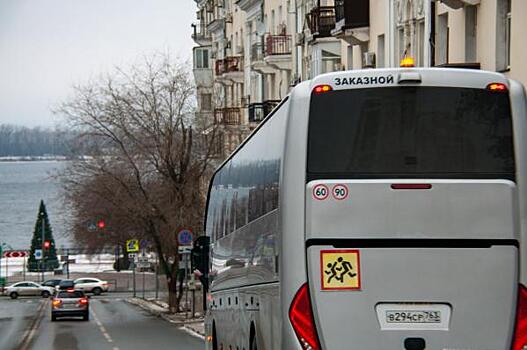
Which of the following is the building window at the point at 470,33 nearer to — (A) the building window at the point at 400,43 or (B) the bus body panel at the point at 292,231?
(A) the building window at the point at 400,43

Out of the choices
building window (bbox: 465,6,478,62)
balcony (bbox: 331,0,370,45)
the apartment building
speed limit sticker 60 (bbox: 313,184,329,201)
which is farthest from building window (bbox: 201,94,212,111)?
speed limit sticker 60 (bbox: 313,184,329,201)

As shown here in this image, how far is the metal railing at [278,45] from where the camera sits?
53.3 meters

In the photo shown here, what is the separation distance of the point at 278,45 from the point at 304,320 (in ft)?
144

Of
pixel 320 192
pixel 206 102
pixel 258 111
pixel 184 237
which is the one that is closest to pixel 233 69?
pixel 206 102

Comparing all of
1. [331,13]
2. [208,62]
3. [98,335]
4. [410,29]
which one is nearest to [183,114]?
[331,13]

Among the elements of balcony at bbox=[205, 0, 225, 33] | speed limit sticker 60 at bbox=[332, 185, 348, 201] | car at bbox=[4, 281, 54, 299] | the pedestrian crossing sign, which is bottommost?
car at bbox=[4, 281, 54, 299]

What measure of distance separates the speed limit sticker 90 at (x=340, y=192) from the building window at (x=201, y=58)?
226 ft

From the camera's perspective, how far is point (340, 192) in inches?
413

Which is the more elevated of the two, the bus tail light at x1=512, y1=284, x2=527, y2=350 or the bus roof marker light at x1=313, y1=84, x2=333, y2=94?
the bus roof marker light at x1=313, y1=84, x2=333, y2=94

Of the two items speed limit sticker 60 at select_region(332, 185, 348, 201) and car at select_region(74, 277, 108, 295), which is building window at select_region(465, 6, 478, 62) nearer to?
speed limit sticker 60 at select_region(332, 185, 348, 201)

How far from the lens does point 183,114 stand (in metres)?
50.0

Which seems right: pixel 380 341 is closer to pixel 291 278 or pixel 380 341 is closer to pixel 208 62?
pixel 291 278

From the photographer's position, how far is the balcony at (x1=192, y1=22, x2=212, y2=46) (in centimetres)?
8212

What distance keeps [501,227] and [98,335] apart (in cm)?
2896
